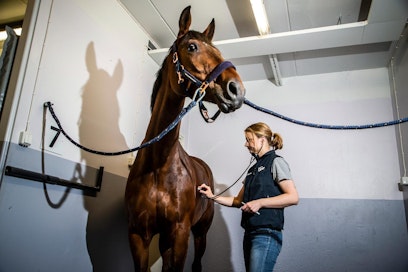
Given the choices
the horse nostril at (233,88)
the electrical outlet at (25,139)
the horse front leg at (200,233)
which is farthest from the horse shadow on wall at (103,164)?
the horse nostril at (233,88)

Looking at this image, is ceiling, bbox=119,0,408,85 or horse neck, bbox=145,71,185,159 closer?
horse neck, bbox=145,71,185,159

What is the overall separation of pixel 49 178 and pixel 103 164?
67cm

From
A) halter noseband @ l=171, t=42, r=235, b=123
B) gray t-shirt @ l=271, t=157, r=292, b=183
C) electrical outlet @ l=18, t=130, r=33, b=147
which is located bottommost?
gray t-shirt @ l=271, t=157, r=292, b=183

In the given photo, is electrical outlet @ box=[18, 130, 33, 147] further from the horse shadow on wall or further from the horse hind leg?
the horse hind leg

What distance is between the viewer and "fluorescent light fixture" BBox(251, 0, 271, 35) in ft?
8.99

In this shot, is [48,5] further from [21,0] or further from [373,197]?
[373,197]

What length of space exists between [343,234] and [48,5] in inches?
153

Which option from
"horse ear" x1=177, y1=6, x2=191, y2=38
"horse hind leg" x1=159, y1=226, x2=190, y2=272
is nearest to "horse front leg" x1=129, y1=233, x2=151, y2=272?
"horse hind leg" x1=159, y1=226, x2=190, y2=272

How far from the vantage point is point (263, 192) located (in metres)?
1.79

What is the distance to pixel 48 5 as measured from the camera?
2148mm

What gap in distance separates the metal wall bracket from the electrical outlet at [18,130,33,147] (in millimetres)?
168

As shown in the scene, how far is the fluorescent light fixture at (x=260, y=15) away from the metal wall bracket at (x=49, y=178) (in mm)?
2096

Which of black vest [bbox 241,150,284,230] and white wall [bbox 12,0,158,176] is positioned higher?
white wall [bbox 12,0,158,176]

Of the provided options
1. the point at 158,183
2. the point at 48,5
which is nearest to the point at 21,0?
the point at 48,5
